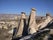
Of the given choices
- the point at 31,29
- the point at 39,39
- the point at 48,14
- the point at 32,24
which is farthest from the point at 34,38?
the point at 48,14

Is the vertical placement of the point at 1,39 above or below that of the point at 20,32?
below

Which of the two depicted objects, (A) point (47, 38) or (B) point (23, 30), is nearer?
(A) point (47, 38)

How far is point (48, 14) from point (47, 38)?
18560 mm

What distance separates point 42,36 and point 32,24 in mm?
12062

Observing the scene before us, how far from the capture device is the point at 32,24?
29562mm

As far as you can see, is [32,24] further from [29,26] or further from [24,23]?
[24,23]

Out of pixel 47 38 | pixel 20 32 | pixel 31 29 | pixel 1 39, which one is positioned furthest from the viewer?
pixel 1 39

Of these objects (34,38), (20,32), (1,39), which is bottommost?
(1,39)

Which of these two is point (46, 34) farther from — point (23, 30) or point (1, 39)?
point (1, 39)

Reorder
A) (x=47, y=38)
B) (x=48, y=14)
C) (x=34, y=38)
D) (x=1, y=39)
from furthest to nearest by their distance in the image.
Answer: (x=1, y=39)
(x=48, y=14)
(x=34, y=38)
(x=47, y=38)

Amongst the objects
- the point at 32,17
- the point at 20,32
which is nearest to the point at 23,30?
the point at 20,32

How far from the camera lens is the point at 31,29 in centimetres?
2780

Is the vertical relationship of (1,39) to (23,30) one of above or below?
below

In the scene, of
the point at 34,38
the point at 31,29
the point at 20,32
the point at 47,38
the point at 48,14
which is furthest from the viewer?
the point at 48,14
